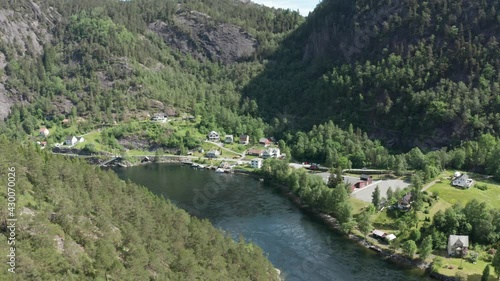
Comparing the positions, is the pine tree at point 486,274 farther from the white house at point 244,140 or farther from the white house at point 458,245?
the white house at point 244,140

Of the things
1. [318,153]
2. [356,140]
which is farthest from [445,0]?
[318,153]

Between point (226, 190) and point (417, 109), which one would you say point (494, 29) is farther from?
point (226, 190)

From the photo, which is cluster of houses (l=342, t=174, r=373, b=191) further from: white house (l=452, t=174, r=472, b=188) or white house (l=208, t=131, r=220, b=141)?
white house (l=208, t=131, r=220, b=141)

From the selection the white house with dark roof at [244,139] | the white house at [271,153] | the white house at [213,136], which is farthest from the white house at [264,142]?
the white house at [213,136]

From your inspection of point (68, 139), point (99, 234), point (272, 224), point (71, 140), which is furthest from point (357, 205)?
point (68, 139)

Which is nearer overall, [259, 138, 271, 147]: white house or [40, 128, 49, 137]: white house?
[259, 138, 271, 147]: white house

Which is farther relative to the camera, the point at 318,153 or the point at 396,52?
the point at 396,52

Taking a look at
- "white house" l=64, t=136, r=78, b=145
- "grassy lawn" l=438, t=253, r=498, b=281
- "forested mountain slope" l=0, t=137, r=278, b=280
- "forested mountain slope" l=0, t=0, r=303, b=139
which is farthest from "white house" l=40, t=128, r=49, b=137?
"grassy lawn" l=438, t=253, r=498, b=281

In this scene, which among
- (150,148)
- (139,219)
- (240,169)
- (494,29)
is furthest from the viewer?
(150,148)
